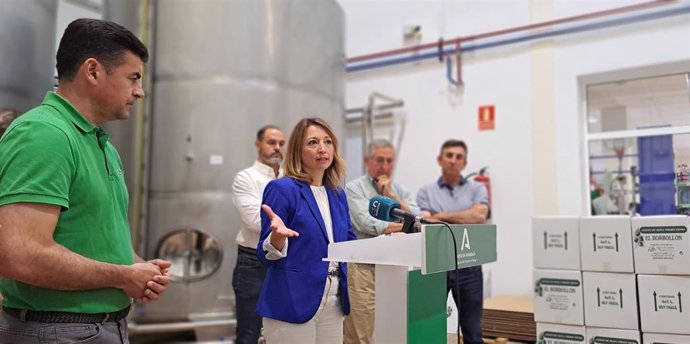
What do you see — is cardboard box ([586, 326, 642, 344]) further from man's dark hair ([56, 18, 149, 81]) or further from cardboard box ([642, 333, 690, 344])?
man's dark hair ([56, 18, 149, 81])

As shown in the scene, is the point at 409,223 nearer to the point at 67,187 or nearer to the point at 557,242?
the point at 67,187

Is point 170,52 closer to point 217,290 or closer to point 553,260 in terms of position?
point 217,290

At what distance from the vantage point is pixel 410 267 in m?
1.36

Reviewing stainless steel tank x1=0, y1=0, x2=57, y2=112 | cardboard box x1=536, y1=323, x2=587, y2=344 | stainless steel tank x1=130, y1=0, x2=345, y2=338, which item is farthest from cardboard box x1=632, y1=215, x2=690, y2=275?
stainless steel tank x1=0, y1=0, x2=57, y2=112

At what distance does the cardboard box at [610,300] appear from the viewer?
2264mm

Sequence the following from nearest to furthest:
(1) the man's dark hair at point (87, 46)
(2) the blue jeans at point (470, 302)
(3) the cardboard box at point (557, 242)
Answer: (1) the man's dark hair at point (87, 46) → (3) the cardboard box at point (557, 242) → (2) the blue jeans at point (470, 302)

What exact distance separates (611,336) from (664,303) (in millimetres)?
267

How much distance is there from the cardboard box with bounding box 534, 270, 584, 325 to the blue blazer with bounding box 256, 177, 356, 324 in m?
1.26

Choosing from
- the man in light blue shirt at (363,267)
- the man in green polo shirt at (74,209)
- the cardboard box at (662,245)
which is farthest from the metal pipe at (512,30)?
the man in green polo shirt at (74,209)

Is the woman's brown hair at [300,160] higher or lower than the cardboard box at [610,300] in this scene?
higher

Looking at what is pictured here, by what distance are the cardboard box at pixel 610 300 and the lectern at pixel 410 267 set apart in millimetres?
1149

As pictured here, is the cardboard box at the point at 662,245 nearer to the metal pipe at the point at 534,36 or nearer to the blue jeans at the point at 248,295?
the blue jeans at the point at 248,295

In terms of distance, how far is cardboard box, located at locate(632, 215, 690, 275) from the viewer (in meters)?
2.19

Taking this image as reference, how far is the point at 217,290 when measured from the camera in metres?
2.99
